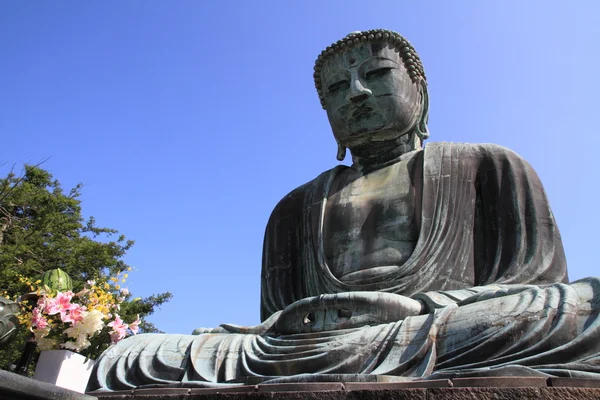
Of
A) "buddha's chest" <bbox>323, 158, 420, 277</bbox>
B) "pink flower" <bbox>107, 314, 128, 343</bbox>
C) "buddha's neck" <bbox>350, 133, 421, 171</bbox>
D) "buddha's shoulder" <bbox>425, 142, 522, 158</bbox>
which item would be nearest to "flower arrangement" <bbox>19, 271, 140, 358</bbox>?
"pink flower" <bbox>107, 314, 128, 343</bbox>

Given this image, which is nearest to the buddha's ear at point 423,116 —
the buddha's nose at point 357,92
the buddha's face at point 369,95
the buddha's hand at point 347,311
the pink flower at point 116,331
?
the buddha's face at point 369,95

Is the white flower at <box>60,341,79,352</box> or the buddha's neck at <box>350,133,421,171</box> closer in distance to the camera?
the white flower at <box>60,341,79,352</box>

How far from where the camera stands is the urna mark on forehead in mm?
7172

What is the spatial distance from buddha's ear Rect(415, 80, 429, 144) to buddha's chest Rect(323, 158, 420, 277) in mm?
564

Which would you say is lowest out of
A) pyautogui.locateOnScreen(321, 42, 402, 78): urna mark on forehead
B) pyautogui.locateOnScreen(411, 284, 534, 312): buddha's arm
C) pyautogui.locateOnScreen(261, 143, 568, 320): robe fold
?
pyautogui.locateOnScreen(411, 284, 534, 312): buddha's arm

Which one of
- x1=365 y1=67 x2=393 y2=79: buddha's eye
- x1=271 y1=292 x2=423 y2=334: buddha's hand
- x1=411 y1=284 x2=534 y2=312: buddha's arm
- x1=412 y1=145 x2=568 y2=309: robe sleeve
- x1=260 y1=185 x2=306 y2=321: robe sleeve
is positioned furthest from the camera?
x1=365 y1=67 x2=393 y2=79: buddha's eye

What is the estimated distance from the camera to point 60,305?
5270mm

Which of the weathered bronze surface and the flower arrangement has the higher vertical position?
the weathered bronze surface

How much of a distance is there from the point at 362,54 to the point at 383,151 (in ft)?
3.63

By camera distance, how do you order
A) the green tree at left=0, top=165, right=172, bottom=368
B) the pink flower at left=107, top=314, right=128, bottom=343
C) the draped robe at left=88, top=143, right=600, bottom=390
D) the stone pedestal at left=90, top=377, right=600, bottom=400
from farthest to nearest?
the green tree at left=0, top=165, right=172, bottom=368, the pink flower at left=107, top=314, right=128, bottom=343, the draped robe at left=88, top=143, right=600, bottom=390, the stone pedestal at left=90, top=377, right=600, bottom=400

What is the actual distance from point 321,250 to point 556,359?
296 centimetres

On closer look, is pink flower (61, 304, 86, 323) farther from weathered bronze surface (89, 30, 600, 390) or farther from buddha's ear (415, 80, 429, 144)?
buddha's ear (415, 80, 429, 144)

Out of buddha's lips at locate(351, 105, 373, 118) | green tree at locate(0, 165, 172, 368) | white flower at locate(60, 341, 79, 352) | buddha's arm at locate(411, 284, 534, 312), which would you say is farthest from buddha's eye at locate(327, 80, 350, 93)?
→ green tree at locate(0, 165, 172, 368)

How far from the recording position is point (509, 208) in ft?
19.9
